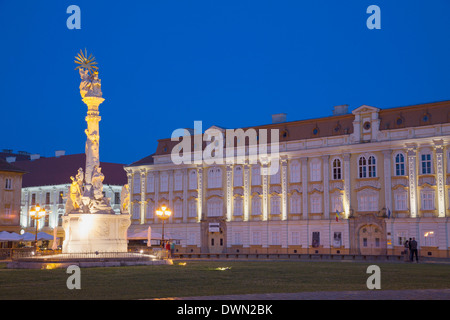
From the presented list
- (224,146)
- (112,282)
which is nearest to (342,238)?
(224,146)

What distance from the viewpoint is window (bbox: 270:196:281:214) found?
6059cm

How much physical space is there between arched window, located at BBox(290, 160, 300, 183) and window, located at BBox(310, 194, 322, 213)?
2.40 metres

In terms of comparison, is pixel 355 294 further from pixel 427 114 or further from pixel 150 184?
pixel 150 184

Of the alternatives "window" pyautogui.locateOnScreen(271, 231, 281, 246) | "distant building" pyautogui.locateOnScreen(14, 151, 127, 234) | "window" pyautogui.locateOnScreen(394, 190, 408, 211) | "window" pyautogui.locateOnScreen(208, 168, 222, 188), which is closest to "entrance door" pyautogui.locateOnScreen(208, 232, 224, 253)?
"window" pyautogui.locateOnScreen(208, 168, 222, 188)

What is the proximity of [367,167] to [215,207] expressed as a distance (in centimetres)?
1702

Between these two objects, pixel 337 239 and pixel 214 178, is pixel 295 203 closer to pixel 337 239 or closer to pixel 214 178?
pixel 337 239

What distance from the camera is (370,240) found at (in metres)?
54.6

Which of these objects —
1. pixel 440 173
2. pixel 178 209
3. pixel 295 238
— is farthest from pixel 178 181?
pixel 440 173

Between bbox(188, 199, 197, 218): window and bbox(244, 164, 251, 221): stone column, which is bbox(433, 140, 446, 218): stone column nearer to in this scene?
bbox(244, 164, 251, 221): stone column

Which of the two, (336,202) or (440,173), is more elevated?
(440,173)

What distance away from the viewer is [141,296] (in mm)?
15867

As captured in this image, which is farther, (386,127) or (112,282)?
(386,127)

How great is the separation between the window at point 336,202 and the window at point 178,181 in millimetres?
17764
